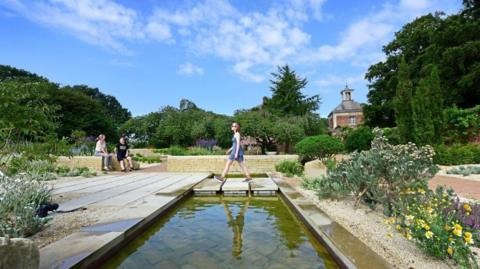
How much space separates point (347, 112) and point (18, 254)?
199ft

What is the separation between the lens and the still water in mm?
2906

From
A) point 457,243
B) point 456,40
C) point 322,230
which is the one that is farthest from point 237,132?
point 456,40

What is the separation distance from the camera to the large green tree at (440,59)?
21906mm

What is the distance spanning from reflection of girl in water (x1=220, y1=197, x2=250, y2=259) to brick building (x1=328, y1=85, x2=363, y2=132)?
5361cm

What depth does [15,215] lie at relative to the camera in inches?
129

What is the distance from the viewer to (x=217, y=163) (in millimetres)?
12938

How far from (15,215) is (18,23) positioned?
11366 millimetres

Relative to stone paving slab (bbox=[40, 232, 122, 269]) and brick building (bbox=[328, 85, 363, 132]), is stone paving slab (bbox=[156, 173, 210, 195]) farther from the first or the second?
brick building (bbox=[328, 85, 363, 132])

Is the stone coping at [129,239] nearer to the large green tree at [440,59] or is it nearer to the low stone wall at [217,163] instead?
the low stone wall at [217,163]

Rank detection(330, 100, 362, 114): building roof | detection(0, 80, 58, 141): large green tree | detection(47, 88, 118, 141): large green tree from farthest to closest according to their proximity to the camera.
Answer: detection(330, 100, 362, 114): building roof
detection(47, 88, 118, 141): large green tree
detection(0, 80, 58, 141): large green tree

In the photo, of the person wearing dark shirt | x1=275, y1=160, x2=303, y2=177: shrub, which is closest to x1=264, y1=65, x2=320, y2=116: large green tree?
x1=275, y1=160, x2=303, y2=177: shrub

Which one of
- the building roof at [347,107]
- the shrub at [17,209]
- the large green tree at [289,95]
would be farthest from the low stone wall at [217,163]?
the building roof at [347,107]

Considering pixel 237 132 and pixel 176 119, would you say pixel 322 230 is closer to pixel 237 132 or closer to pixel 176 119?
pixel 237 132

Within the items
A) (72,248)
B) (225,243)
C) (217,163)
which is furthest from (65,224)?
(217,163)
